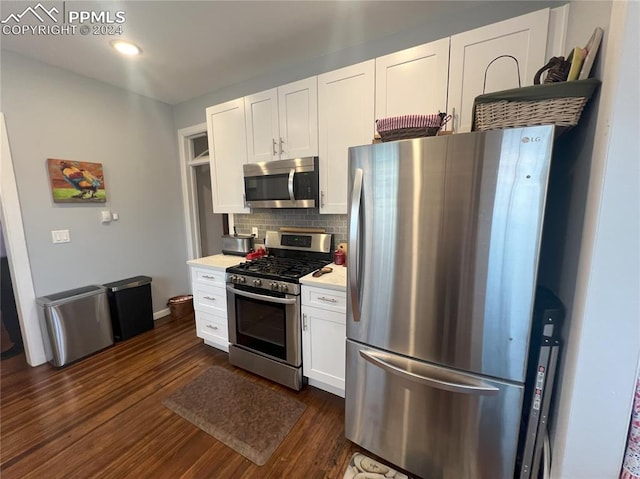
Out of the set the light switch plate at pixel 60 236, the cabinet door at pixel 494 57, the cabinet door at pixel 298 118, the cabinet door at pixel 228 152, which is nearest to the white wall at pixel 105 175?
the light switch plate at pixel 60 236

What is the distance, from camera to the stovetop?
77.2 inches

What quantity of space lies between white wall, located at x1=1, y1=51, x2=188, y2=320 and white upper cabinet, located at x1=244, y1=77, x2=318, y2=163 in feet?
5.39

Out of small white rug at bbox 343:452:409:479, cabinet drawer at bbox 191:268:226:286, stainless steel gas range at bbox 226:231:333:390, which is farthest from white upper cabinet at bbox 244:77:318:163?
small white rug at bbox 343:452:409:479

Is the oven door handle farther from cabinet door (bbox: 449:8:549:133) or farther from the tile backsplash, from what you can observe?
cabinet door (bbox: 449:8:549:133)

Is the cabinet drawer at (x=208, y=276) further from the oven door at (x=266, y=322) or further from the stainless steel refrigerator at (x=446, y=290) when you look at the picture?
the stainless steel refrigerator at (x=446, y=290)

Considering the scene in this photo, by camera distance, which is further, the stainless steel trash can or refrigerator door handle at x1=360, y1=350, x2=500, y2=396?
the stainless steel trash can

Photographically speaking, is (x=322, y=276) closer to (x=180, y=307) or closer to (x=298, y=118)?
(x=298, y=118)

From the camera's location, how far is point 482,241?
1043 mm

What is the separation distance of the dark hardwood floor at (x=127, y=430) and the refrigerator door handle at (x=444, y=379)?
2.28ft

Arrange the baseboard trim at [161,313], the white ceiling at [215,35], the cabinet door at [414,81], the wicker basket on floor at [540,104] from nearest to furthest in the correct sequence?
1. the wicker basket on floor at [540,104]
2. the cabinet door at [414,81]
3. the white ceiling at [215,35]
4. the baseboard trim at [161,313]

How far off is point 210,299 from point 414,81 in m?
2.40

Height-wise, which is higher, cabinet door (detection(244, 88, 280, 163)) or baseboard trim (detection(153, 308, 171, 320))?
cabinet door (detection(244, 88, 280, 163))

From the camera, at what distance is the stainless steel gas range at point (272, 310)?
194 cm

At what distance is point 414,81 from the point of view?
1.67 meters
